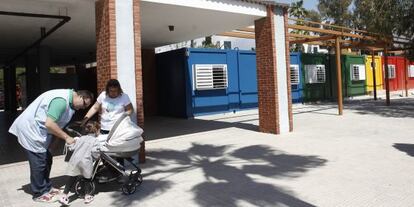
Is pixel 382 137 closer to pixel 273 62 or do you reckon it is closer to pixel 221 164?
pixel 273 62

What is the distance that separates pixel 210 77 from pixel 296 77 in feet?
19.1

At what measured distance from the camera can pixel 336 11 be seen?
157ft

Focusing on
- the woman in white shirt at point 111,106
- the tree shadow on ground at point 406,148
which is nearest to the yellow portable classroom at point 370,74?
the tree shadow on ground at point 406,148

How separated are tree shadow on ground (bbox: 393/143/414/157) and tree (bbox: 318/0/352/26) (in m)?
40.0

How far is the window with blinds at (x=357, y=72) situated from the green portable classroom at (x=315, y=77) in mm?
2423

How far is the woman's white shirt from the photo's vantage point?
6160 mm

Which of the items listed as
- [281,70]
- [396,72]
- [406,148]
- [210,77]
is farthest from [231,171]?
[396,72]

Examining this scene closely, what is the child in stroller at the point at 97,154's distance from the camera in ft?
17.3

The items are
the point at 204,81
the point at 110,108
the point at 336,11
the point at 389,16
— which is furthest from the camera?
the point at 336,11

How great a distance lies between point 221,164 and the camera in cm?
754

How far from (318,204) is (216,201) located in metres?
1.27

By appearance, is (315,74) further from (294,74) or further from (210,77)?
(210,77)

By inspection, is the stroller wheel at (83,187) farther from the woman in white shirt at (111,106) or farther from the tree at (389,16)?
the tree at (389,16)

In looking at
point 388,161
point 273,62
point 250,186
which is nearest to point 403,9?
point 273,62
